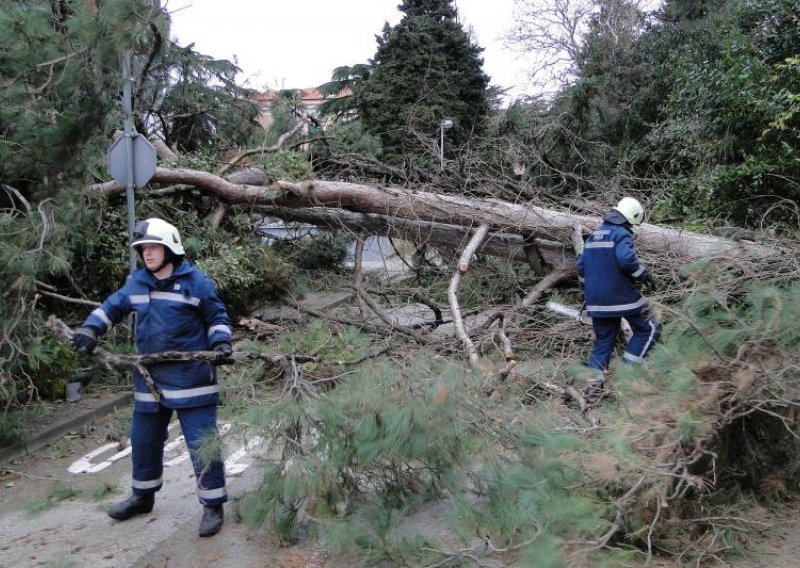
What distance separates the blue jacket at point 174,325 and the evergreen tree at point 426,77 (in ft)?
47.1

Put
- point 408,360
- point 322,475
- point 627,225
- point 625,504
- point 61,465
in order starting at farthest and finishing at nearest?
point 627,225, point 61,465, point 408,360, point 322,475, point 625,504

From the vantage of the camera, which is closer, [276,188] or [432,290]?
[432,290]

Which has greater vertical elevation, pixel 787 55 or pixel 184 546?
pixel 787 55

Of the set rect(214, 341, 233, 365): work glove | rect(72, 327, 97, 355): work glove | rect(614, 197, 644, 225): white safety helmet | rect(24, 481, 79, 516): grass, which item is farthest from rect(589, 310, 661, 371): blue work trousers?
rect(24, 481, 79, 516): grass

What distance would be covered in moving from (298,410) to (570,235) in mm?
Result: 4818

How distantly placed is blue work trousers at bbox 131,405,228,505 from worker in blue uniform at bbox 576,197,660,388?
298cm

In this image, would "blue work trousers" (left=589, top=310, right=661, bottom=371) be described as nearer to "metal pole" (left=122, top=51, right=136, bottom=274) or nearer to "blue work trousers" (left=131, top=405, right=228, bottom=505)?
"blue work trousers" (left=131, top=405, right=228, bottom=505)

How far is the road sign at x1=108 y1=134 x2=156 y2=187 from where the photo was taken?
6.55 metres

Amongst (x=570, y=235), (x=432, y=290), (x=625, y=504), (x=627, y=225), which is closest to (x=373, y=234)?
(x=432, y=290)

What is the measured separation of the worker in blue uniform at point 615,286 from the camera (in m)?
5.17

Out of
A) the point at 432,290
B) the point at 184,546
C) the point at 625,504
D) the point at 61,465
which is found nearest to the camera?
the point at 625,504

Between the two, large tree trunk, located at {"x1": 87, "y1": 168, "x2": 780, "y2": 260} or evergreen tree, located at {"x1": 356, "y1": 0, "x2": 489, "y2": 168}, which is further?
evergreen tree, located at {"x1": 356, "y1": 0, "x2": 489, "y2": 168}

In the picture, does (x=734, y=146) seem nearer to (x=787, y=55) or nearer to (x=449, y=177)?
(x=787, y=55)

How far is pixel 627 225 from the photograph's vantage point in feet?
17.6
